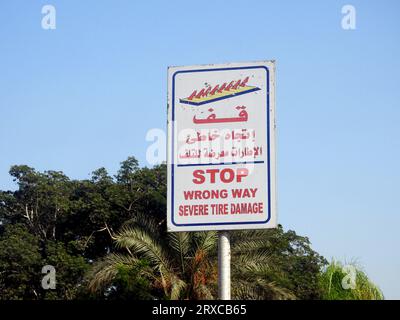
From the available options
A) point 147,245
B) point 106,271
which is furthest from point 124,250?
point 147,245

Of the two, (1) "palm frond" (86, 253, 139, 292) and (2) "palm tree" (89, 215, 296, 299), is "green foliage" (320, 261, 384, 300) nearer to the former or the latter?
(2) "palm tree" (89, 215, 296, 299)

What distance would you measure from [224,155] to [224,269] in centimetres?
103

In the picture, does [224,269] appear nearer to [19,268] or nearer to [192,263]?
[192,263]

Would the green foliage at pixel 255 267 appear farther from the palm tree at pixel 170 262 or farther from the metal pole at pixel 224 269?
the metal pole at pixel 224 269

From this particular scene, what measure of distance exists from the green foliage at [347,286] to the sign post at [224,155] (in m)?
18.2

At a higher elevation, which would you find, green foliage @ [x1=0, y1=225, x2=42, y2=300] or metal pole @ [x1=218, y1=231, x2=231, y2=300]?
metal pole @ [x1=218, y1=231, x2=231, y2=300]

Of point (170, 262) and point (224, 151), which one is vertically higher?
point (224, 151)

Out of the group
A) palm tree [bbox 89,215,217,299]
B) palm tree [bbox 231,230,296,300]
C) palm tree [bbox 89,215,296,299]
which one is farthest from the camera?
palm tree [bbox 231,230,296,300]

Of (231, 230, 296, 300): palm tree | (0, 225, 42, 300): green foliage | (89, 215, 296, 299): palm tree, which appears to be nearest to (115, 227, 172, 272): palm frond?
(89, 215, 296, 299): palm tree

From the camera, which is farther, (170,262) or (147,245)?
(170,262)

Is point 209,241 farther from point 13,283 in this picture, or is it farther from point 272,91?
point 13,283

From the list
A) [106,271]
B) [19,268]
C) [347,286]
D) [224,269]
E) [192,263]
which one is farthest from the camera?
[19,268]

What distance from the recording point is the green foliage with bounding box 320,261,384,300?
24462 mm

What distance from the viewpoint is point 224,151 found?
644cm
